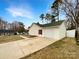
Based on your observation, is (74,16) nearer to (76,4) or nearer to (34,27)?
(76,4)

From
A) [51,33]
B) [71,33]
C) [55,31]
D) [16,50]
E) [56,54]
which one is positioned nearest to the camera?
[56,54]

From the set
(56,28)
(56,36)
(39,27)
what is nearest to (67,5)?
(56,28)

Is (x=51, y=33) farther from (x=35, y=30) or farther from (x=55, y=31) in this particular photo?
(x=35, y=30)

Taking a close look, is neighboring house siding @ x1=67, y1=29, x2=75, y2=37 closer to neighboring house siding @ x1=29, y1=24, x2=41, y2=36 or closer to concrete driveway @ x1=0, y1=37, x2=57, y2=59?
neighboring house siding @ x1=29, y1=24, x2=41, y2=36

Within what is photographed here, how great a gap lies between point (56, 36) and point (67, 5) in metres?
7.80

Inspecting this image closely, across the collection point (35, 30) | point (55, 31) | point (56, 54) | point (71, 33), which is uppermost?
point (35, 30)

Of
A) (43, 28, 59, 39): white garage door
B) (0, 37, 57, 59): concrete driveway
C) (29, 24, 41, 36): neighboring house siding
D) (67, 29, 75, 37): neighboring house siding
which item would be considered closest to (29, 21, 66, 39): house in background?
(43, 28, 59, 39): white garage door

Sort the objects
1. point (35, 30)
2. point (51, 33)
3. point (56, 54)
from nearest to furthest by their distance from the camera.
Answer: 1. point (56, 54)
2. point (51, 33)
3. point (35, 30)

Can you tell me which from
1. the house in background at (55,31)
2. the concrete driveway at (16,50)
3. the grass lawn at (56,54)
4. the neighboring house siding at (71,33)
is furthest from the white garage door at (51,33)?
the grass lawn at (56,54)

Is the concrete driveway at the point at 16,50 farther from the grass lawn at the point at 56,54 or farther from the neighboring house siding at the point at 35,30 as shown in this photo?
the neighboring house siding at the point at 35,30

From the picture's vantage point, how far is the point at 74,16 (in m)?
22.5

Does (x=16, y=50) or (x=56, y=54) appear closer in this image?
(x=56, y=54)

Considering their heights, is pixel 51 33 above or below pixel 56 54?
above

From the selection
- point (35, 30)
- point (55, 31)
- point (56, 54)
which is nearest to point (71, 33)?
point (55, 31)
